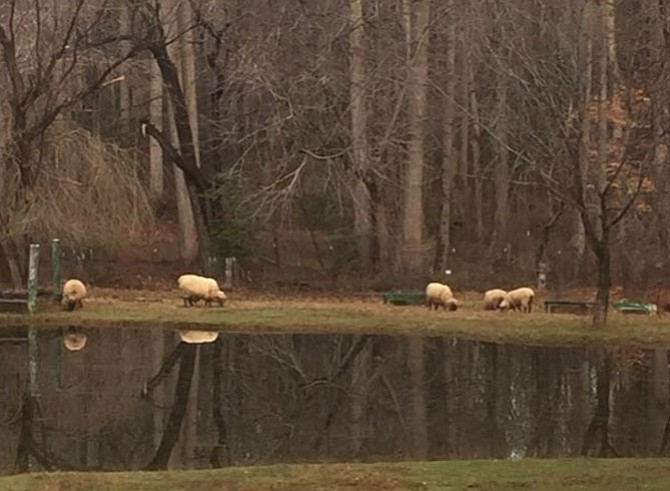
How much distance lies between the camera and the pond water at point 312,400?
12133mm

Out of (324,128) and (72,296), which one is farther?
(324,128)

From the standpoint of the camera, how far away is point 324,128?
29.5 metres

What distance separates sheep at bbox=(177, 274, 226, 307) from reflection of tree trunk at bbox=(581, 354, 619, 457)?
7985 millimetres

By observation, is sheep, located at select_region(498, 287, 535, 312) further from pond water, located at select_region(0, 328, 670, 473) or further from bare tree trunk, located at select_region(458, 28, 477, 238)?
bare tree trunk, located at select_region(458, 28, 477, 238)

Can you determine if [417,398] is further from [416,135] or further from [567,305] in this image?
[416,135]

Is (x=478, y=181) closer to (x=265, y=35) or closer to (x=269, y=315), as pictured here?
(x=265, y=35)

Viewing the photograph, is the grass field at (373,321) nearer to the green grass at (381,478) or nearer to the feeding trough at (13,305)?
the feeding trough at (13,305)

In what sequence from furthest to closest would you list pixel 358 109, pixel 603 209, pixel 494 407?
pixel 358 109, pixel 603 209, pixel 494 407

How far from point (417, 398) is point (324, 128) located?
1520 centimetres

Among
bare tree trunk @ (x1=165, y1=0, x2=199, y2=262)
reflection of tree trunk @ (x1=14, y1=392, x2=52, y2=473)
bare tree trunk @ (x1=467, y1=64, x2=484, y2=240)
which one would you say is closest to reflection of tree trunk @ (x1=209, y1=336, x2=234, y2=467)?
reflection of tree trunk @ (x1=14, y1=392, x2=52, y2=473)

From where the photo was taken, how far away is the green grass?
9.84 metres

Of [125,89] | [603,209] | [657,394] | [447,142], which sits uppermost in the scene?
[125,89]

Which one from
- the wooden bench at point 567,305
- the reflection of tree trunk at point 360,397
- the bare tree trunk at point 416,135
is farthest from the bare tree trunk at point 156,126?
the reflection of tree trunk at point 360,397

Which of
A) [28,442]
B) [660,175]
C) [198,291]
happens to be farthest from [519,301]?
[28,442]
